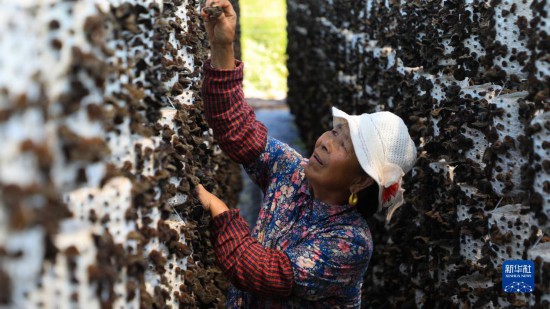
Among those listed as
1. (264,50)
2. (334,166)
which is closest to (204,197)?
(334,166)

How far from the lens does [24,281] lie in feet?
5.37

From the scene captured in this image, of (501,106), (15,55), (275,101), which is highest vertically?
(15,55)

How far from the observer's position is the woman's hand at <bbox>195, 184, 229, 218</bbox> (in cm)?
296

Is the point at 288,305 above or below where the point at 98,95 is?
below

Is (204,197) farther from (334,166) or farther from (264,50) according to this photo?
(264,50)

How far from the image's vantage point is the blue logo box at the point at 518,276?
9.30 feet

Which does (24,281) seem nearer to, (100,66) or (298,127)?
(100,66)

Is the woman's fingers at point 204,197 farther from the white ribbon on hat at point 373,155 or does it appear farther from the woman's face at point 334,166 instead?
the white ribbon on hat at point 373,155

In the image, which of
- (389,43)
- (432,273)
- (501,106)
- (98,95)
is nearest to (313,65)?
(389,43)

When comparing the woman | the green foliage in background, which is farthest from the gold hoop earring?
the green foliage in background

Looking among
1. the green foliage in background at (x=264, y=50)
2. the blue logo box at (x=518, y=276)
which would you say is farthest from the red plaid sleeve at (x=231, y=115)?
the green foliage in background at (x=264, y=50)

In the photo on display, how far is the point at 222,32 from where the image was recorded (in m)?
2.95

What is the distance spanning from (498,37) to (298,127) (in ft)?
24.5

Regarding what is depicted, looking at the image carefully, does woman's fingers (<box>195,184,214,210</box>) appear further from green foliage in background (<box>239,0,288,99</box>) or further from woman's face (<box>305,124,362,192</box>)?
green foliage in background (<box>239,0,288,99</box>)
